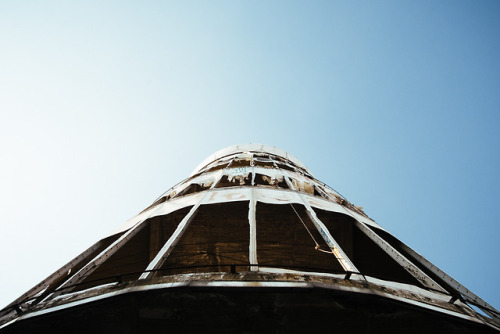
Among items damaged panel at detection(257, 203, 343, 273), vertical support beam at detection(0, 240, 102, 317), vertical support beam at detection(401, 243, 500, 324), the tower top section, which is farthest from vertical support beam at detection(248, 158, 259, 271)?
the tower top section

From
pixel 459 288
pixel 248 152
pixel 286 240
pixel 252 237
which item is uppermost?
pixel 248 152

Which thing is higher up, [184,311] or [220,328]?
[184,311]

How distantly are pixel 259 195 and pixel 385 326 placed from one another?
4.55 metres

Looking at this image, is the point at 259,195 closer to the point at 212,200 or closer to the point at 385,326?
the point at 212,200

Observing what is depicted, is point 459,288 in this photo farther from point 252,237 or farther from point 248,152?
point 248,152

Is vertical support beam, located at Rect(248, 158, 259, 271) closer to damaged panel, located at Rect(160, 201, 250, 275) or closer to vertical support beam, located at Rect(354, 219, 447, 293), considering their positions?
damaged panel, located at Rect(160, 201, 250, 275)

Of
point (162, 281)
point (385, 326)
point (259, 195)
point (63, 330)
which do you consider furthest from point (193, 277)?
point (259, 195)

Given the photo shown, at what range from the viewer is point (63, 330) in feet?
12.2

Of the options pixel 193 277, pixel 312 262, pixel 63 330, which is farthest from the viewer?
pixel 312 262

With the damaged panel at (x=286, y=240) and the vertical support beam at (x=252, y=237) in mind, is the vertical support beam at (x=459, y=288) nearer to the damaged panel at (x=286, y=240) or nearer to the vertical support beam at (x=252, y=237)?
the damaged panel at (x=286, y=240)

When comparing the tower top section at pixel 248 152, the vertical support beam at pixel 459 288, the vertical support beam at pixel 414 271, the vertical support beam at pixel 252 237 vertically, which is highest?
the tower top section at pixel 248 152

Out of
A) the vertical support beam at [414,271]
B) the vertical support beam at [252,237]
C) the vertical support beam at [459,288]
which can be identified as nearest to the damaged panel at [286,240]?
the vertical support beam at [252,237]

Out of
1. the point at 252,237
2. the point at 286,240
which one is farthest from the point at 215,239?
the point at 252,237

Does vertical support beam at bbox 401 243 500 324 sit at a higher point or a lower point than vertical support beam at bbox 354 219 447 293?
lower
